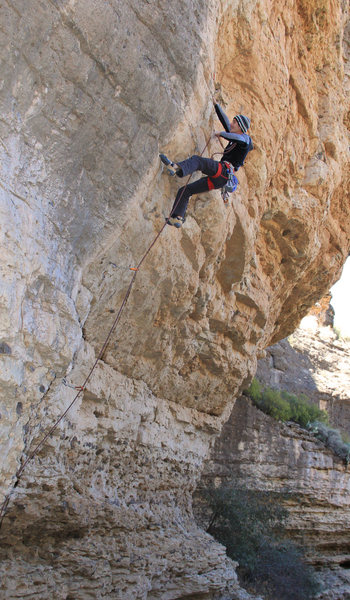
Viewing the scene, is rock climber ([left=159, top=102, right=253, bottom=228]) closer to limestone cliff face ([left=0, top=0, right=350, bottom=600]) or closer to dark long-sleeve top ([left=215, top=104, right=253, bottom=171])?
dark long-sleeve top ([left=215, top=104, right=253, bottom=171])

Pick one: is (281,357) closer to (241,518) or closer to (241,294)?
(241,518)

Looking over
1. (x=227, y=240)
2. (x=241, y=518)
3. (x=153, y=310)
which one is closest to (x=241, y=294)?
(x=227, y=240)

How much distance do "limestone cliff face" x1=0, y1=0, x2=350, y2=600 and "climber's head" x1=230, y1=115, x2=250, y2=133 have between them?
27 cm

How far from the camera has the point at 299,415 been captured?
13.6 meters

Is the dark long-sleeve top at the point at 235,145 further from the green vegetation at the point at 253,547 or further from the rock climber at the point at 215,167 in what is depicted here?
the green vegetation at the point at 253,547

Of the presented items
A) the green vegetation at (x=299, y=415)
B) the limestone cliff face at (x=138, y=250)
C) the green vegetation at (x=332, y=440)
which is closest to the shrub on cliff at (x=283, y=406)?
the green vegetation at (x=299, y=415)

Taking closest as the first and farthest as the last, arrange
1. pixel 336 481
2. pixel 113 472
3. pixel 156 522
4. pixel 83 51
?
1. pixel 83 51
2. pixel 113 472
3. pixel 156 522
4. pixel 336 481

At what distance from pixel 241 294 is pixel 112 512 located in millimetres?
3578

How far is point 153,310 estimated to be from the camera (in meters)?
5.66

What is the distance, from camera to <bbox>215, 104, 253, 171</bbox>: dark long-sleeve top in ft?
15.6

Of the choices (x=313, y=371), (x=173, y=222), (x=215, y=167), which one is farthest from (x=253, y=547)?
(x=313, y=371)

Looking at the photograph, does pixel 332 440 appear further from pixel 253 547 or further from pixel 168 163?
pixel 168 163

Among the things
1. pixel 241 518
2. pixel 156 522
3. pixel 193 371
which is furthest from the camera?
pixel 241 518

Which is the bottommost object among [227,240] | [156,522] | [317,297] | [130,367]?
[156,522]
